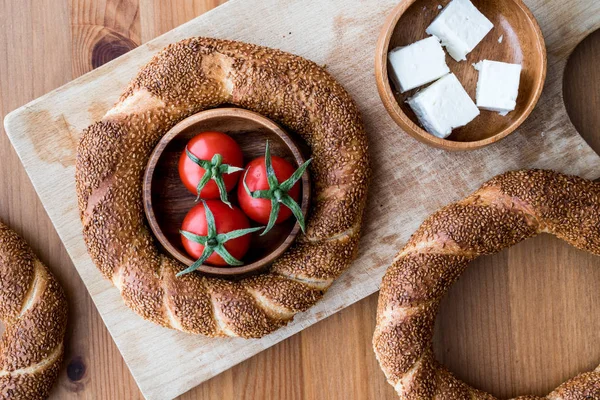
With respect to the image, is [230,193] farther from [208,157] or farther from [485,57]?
[485,57]

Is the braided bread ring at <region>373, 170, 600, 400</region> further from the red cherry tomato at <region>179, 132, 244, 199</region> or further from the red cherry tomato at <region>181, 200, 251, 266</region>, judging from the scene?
the red cherry tomato at <region>179, 132, 244, 199</region>

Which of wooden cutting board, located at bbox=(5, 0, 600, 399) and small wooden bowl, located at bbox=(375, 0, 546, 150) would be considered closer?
small wooden bowl, located at bbox=(375, 0, 546, 150)

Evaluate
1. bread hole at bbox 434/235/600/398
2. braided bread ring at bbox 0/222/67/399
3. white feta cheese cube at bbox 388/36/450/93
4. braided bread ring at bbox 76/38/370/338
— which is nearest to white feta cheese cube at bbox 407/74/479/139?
white feta cheese cube at bbox 388/36/450/93

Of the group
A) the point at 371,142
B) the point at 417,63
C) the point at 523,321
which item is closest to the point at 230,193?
the point at 371,142

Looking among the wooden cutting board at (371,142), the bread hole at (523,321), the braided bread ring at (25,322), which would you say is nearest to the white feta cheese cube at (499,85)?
the wooden cutting board at (371,142)

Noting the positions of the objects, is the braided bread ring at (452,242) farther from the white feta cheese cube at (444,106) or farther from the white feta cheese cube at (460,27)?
the white feta cheese cube at (460,27)
